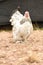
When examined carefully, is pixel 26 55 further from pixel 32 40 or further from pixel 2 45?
pixel 32 40

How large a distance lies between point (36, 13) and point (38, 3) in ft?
0.96

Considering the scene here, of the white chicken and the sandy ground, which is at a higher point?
the white chicken

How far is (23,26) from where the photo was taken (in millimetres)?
5852

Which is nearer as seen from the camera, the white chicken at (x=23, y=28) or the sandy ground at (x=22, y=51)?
the sandy ground at (x=22, y=51)

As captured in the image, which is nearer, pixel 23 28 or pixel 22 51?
pixel 22 51

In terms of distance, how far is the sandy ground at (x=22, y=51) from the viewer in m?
4.60

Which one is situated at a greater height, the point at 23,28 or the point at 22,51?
the point at 23,28

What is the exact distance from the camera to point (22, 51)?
5.22m

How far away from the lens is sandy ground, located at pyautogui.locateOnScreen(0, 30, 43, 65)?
15.1ft

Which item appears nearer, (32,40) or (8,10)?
(32,40)

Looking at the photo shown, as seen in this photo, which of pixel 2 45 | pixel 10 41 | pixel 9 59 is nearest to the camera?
pixel 9 59

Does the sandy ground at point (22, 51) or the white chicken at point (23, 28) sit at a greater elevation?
the white chicken at point (23, 28)

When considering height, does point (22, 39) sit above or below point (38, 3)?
below

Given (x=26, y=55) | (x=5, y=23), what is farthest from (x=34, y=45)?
(x=5, y=23)
